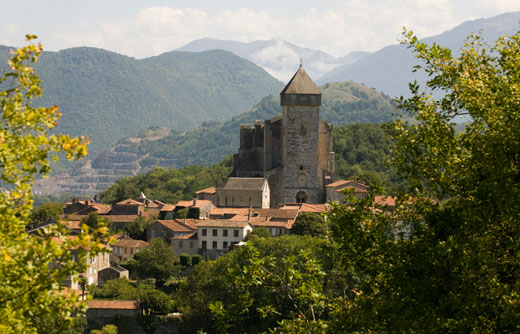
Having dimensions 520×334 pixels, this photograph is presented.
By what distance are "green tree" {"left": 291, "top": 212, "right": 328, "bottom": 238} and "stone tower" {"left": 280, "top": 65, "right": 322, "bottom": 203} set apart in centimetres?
1535

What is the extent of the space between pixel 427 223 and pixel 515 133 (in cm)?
284

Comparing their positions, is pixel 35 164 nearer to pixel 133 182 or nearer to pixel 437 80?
pixel 437 80

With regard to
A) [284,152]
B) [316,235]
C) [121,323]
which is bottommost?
[121,323]

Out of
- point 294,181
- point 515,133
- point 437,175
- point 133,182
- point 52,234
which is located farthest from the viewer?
point 133,182

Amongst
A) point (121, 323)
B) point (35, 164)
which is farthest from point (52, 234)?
point (121, 323)

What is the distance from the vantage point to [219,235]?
77625mm

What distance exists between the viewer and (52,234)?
38.3 feet

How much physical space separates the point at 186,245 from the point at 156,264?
768cm

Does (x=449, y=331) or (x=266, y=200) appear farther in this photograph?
(x=266, y=200)

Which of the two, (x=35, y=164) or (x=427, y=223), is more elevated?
(x=35, y=164)

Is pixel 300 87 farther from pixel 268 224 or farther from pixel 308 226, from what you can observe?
pixel 308 226

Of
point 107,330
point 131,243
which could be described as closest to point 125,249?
point 131,243

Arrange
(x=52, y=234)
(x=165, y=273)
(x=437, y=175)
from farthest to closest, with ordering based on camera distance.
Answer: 1. (x=165, y=273)
2. (x=437, y=175)
3. (x=52, y=234)

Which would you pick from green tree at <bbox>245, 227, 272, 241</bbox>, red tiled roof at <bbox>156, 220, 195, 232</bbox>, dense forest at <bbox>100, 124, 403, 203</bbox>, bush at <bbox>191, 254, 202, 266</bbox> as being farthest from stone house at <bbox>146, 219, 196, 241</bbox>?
dense forest at <bbox>100, 124, 403, 203</bbox>
